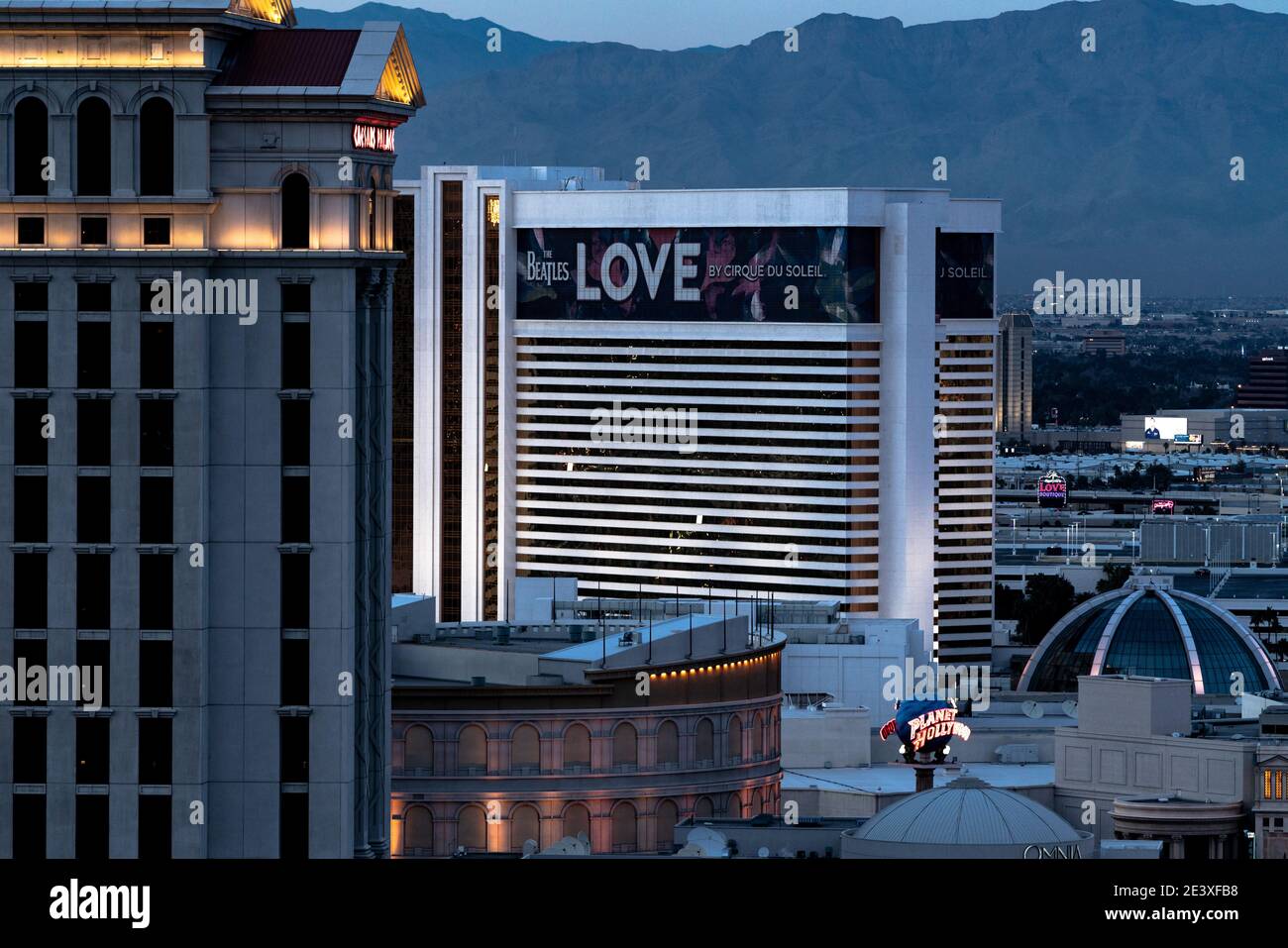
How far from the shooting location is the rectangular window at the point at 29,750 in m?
65.6

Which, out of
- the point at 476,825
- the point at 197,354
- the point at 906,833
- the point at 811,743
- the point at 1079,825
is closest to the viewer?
the point at 197,354

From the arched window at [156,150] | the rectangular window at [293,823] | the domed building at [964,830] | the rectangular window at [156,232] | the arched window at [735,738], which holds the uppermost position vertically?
the arched window at [156,150]

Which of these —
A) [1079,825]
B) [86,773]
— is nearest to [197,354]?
[86,773]

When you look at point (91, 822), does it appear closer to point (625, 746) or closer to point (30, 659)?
point (30, 659)

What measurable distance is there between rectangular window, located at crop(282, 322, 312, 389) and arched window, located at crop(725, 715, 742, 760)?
49.7m

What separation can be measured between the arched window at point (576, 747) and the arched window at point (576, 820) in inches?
56.6

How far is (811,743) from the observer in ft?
523

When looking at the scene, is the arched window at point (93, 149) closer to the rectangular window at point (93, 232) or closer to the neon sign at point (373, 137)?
the rectangular window at point (93, 232)

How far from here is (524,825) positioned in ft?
350

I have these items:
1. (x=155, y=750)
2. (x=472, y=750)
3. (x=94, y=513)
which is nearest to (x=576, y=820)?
(x=472, y=750)

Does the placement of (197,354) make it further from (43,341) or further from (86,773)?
(86,773)

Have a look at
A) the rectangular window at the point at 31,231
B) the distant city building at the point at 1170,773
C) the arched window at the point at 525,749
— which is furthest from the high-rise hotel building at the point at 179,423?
the distant city building at the point at 1170,773

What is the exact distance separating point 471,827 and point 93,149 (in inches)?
1767
